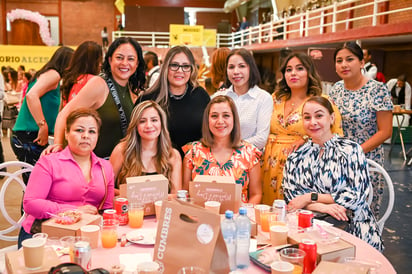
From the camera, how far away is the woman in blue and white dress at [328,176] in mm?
2430

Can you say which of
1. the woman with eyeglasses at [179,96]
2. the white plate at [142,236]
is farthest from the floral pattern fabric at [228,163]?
the white plate at [142,236]

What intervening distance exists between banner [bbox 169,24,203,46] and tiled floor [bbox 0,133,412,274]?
1100 cm

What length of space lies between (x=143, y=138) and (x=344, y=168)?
4.00 ft

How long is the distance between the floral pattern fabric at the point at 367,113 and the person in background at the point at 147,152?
1457 millimetres

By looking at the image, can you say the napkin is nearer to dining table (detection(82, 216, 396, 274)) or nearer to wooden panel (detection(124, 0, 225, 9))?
dining table (detection(82, 216, 396, 274))

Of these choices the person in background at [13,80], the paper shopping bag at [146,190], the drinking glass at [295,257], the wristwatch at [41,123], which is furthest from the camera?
the person in background at [13,80]

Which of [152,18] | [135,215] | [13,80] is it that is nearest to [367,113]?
[135,215]

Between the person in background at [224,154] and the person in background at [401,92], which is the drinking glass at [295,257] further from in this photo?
the person in background at [401,92]

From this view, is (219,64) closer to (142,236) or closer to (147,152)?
(147,152)

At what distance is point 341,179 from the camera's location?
2.47 metres

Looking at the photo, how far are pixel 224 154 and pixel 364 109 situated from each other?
1.23 meters

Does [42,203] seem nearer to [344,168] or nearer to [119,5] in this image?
[344,168]

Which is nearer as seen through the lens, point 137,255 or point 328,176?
point 137,255

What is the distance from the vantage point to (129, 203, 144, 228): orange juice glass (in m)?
2.01
